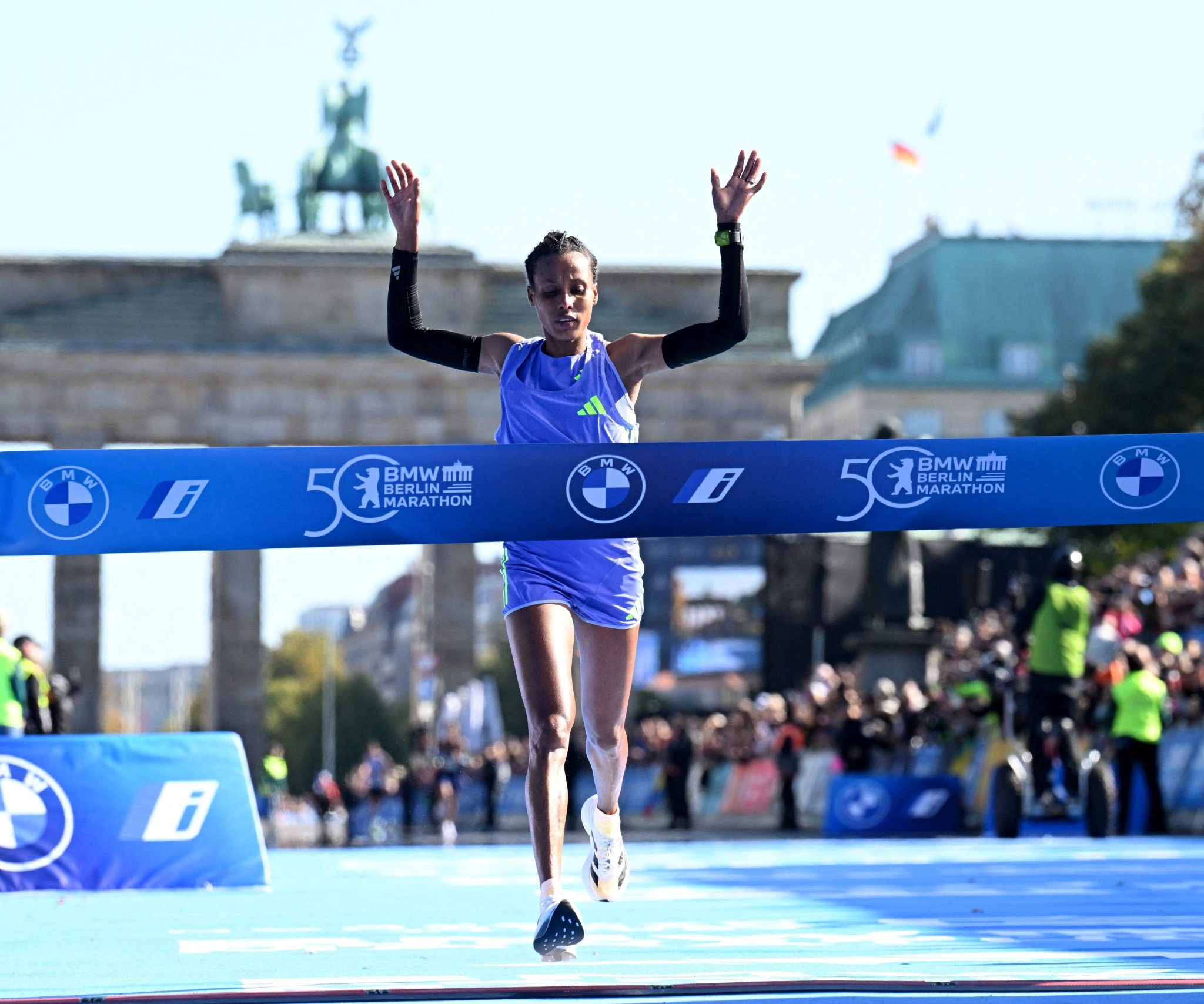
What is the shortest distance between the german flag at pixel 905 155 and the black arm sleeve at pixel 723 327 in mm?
65297

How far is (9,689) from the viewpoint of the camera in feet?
51.0

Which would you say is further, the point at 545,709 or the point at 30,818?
the point at 30,818

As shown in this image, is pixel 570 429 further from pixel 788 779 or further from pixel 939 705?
Answer: pixel 788 779

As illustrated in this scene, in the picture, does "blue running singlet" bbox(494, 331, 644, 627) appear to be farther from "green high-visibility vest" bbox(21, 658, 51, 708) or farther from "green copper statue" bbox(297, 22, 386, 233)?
"green copper statue" bbox(297, 22, 386, 233)

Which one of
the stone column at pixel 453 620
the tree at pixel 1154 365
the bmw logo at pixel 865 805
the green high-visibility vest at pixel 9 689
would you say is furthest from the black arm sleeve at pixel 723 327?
the stone column at pixel 453 620

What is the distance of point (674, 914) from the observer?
A: 10.0 metres

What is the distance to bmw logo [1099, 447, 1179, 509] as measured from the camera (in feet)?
25.1

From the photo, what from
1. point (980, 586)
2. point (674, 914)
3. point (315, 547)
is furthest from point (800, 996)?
point (980, 586)

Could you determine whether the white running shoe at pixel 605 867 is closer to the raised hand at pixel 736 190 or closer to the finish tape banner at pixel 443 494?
the finish tape banner at pixel 443 494

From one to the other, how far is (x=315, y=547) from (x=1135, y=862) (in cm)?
772

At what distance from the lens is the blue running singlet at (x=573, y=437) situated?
22.8 ft

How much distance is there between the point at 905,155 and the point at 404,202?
65609mm

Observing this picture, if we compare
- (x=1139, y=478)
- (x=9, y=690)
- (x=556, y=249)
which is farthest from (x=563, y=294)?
(x=9, y=690)

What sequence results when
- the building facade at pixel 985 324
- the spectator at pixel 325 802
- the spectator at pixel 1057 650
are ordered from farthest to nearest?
1. the building facade at pixel 985 324
2. the spectator at pixel 325 802
3. the spectator at pixel 1057 650
